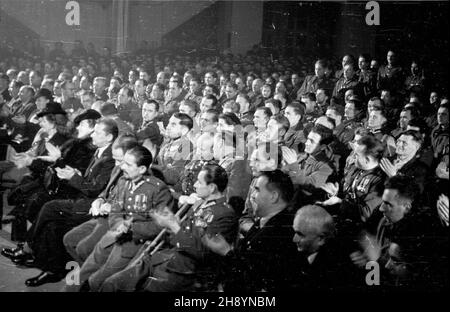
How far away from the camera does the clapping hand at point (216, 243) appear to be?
7.18 ft

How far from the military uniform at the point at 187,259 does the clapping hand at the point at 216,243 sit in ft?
0.05

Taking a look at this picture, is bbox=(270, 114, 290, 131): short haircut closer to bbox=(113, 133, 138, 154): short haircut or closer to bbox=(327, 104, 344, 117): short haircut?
bbox=(327, 104, 344, 117): short haircut

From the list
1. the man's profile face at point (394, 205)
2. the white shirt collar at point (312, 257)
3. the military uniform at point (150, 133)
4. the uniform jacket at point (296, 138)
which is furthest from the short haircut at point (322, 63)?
the white shirt collar at point (312, 257)

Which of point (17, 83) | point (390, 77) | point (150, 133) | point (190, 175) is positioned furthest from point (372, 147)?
point (17, 83)

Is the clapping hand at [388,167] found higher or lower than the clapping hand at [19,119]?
lower

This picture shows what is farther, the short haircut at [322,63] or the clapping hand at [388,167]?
the short haircut at [322,63]

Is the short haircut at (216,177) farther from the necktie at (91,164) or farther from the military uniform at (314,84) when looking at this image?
the military uniform at (314,84)

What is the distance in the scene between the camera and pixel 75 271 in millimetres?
2449

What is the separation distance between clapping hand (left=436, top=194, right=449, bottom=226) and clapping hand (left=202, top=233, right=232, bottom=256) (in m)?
1.08

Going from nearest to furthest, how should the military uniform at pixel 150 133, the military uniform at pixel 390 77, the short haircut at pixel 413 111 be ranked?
the short haircut at pixel 413 111 → the military uniform at pixel 150 133 → the military uniform at pixel 390 77

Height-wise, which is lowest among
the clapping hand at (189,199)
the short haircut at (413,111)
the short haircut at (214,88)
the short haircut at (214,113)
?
the clapping hand at (189,199)

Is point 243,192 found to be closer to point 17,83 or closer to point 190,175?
point 190,175

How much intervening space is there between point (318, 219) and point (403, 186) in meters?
0.46
